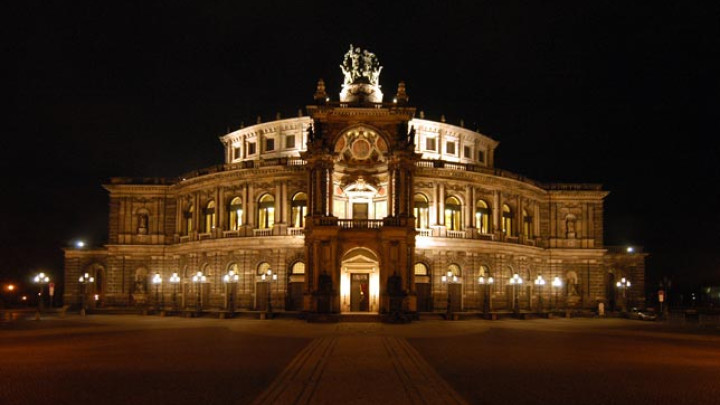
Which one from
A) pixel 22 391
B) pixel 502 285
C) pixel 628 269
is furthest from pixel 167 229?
pixel 22 391

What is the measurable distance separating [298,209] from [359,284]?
32.3 feet

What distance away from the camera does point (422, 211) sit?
67375 mm

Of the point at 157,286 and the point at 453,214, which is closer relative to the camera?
the point at 453,214

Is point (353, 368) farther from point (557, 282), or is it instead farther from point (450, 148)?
point (557, 282)

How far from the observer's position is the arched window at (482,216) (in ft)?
234

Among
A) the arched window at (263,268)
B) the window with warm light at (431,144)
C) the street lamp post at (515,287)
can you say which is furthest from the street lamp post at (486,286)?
the arched window at (263,268)

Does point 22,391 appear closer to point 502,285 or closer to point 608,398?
point 608,398

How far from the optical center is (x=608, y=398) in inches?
760

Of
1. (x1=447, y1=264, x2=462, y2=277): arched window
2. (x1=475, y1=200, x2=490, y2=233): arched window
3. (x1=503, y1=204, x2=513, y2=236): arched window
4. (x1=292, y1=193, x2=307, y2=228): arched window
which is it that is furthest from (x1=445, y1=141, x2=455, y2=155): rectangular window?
(x1=292, y1=193, x2=307, y2=228): arched window

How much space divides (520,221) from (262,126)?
96.8 ft

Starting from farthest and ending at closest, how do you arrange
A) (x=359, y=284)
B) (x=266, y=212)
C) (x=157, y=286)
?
(x=157, y=286)
(x=266, y=212)
(x=359, y=284)

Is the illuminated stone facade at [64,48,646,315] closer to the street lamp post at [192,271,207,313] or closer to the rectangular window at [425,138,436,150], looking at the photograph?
the rectangular window at [425,138,436,150]

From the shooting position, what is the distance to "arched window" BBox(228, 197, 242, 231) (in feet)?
234

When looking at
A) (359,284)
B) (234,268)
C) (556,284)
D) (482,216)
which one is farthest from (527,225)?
(234,268)
